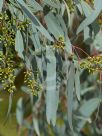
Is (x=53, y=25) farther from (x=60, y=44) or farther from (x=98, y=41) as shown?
(x=98, y=41)

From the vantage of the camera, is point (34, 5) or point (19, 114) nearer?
point (34, 5)

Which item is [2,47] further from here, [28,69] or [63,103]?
[63,103]

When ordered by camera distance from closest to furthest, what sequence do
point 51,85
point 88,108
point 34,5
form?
point 34,5, point 51,85, point 88,108

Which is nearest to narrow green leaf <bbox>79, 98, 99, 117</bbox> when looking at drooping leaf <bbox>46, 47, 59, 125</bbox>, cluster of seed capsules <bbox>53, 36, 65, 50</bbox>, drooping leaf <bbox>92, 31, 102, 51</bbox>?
drooping leaf <bbox>92, 31, 102, 51</bbox>

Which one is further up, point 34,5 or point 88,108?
point 34,5

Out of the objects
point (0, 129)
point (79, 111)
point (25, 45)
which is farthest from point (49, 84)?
point (0, 129)

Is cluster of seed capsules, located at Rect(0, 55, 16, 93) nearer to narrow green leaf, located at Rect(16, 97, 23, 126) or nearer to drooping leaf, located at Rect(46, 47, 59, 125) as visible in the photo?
drooping leaf, located at Rect(46, 47, 59, 125)

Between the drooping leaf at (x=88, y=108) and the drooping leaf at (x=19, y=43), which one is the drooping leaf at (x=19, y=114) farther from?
the drooping leaf at (x=19, y=43)

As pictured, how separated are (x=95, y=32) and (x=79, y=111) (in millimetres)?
637

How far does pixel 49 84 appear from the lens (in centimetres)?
129

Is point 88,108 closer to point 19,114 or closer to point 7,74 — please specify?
point 19,114

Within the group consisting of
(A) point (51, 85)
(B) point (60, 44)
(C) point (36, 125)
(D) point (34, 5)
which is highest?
(D) point (34, 5)

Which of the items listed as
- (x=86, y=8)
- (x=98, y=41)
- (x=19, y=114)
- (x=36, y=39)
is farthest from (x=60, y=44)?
(x=19, y=114)

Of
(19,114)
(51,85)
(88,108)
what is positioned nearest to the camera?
(51,85)
